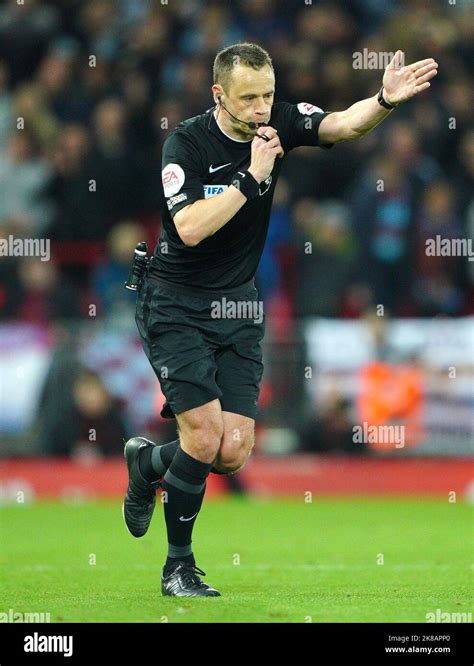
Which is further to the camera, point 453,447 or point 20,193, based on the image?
point 20,193

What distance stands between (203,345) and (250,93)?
51.6 inches

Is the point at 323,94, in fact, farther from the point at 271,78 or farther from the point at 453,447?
the point at 271,78

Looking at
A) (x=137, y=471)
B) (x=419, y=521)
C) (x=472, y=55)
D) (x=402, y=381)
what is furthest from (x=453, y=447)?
(x=137, y=471)

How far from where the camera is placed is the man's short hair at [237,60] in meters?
7.28

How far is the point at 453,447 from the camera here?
14.6 m

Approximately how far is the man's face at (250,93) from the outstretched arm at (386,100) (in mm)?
395

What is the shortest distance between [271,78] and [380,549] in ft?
13.7

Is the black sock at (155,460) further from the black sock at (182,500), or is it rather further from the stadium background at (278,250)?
the stadium background at (278,250)
